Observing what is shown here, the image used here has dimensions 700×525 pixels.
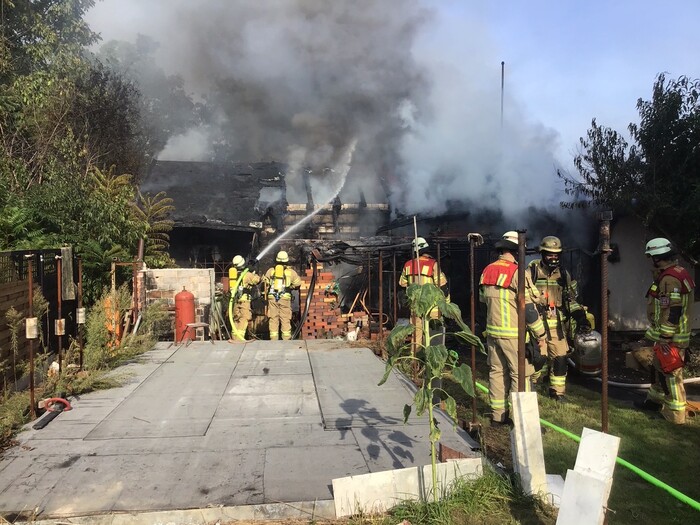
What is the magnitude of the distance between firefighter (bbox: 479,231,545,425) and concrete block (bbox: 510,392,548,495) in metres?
1.54

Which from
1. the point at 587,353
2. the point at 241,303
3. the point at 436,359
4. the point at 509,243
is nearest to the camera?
the point at 436,359

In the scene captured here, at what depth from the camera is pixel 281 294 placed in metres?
8.32

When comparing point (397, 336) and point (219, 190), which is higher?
point (219, 190)

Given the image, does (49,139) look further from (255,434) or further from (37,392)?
(255,434)

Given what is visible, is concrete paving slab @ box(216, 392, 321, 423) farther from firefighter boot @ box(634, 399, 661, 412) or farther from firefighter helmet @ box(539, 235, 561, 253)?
firefighter boot @ box(634, 399, 661, 412)

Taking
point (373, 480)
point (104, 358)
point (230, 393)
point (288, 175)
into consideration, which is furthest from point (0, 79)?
point (373, 480)

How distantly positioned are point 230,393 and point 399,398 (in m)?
1.65

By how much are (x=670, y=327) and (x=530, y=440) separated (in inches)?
112

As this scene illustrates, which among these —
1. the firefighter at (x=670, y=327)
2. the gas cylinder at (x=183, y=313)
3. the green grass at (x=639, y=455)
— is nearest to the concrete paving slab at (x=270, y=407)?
the green grass at (x=639, y=455)

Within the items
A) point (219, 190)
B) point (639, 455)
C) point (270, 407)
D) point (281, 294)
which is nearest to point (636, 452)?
point (639, 455)

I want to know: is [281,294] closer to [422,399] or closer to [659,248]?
[659,248]

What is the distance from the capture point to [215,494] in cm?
289

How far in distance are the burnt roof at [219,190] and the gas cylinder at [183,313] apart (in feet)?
11.9

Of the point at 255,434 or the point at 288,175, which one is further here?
the point at 288,175
